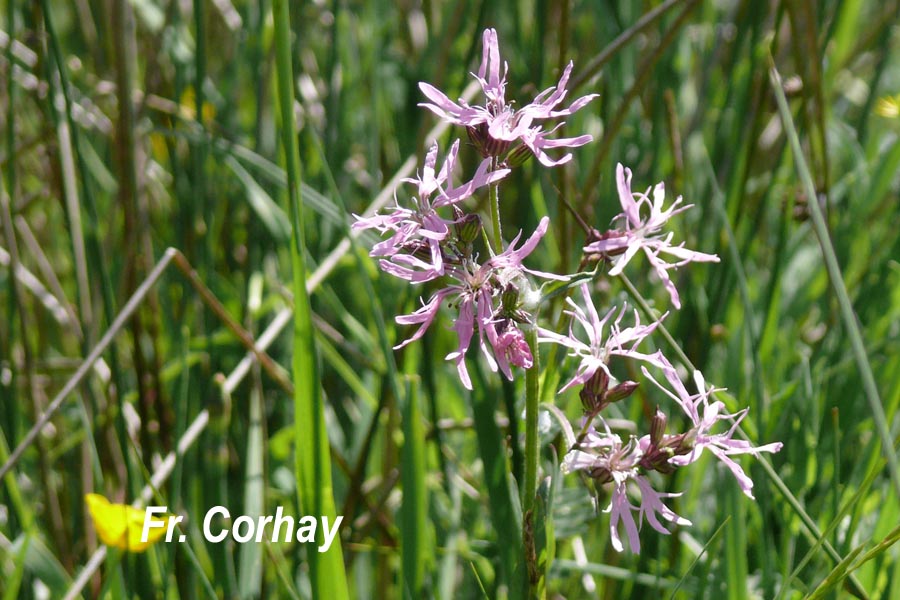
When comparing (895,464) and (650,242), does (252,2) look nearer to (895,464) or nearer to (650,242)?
(650,242)

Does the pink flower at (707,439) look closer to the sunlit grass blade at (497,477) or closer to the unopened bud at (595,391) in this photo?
the unopened bud at (595,391)

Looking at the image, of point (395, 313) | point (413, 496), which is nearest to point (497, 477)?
point (413, 496)

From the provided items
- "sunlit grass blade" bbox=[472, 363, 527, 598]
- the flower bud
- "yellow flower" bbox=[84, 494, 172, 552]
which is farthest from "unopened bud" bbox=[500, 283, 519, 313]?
"yellow flower" bbox=[84, 494, 172, 552]

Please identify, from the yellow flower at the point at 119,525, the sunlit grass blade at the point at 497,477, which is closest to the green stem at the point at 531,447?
the sunlit grass blade at the point at 497,477

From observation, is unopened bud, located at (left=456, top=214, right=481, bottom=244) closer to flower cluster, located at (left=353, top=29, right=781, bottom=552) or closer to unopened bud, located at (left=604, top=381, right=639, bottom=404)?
flower cluster, located at (left=353, top=29, right=781, bottom=552)

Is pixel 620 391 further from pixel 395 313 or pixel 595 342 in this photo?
pixel 395 313
